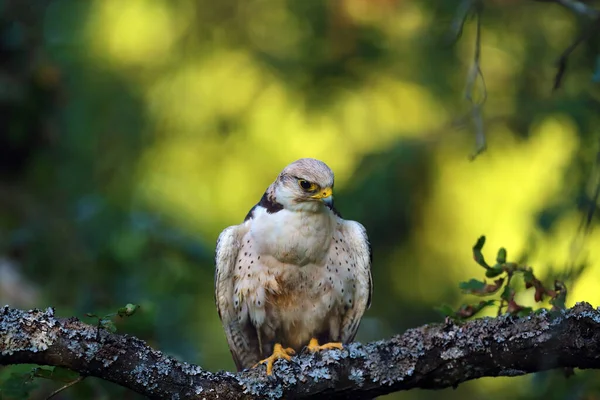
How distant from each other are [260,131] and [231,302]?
2683 millimetres

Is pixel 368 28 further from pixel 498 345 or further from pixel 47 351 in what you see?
pixel 47 351

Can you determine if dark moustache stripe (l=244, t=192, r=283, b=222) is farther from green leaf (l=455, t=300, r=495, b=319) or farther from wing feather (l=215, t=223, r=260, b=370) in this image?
green leaf (l=455, t=300, r=495, b=319)

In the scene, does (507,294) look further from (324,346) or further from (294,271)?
(294,271)

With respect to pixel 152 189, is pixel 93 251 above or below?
below

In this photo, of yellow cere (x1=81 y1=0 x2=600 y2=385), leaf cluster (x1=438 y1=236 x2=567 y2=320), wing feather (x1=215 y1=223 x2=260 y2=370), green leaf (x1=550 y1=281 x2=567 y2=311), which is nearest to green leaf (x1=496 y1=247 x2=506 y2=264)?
leaf cluster (x1=438 y1=236 x2=567 y2=320)

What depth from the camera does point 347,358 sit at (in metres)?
3.75

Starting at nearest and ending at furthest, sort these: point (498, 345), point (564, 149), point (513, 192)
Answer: point (498, 345) → point (564, 149) → point (513, 192)

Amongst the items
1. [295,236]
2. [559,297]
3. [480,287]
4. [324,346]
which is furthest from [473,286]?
[295,236]

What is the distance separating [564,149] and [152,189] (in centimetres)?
342

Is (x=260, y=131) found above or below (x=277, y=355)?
above

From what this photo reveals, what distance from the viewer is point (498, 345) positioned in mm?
3473

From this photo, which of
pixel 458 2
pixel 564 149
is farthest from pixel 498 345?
pixel 458 2

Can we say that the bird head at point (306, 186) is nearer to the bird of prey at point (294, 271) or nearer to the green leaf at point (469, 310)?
the bird of prey at point (294, 271)

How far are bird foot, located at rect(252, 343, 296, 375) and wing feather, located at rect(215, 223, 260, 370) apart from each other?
248 millimetres
